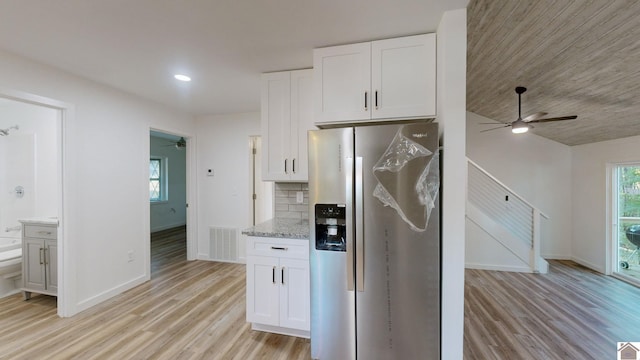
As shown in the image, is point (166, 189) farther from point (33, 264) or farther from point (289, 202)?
point (289, 202)

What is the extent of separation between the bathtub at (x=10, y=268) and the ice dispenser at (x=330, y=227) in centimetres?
383

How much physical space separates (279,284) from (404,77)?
204cm

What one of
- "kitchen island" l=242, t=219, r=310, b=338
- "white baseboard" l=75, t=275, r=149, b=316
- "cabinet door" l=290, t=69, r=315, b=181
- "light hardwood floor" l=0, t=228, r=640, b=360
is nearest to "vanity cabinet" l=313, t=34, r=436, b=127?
"cabinet door" l=290, t=69, r=315, b=181

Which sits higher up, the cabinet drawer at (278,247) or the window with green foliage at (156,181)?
the window with green foliage at (156,181)

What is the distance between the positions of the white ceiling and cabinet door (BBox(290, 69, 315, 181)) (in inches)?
5.3

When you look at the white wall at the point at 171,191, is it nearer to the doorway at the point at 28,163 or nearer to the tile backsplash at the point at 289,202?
the doorway at the point at 28,163

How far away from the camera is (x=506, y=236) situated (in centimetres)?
428

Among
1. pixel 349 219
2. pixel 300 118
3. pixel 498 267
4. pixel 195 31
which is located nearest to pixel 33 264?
pixel 195 31

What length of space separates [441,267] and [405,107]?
1.22 metres

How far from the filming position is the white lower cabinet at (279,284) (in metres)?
2.24

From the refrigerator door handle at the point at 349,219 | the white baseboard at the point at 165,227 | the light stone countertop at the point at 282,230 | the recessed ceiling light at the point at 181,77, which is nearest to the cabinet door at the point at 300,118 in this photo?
the light stone countertop at the point at 282,230

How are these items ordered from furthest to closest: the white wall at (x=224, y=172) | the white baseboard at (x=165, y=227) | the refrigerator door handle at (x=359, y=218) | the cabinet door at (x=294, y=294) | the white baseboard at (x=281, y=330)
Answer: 1. the white baseboard at (x=165, y=227)
2. the white wall at (x=224, y=172)
3. the white baseboard at (x=281, y=330)
4. the cabinet door at (x=294, y=294)
5. the refrigerator door handle at (x=359, y=218)

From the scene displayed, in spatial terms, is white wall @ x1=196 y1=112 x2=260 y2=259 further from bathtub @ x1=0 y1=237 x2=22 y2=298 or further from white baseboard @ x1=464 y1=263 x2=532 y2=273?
white baseboard @ x1=464 y1=263 x2=532 y2=273

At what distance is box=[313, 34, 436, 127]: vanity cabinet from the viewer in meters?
2.00
